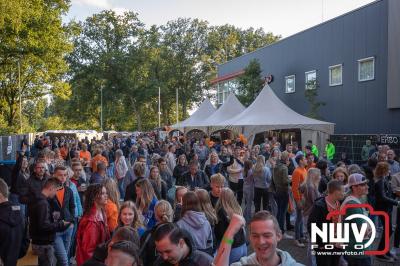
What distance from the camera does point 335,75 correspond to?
25078mm

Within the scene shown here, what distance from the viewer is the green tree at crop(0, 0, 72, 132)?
3341 cm

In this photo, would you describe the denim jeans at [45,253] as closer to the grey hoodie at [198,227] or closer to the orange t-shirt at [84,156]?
the grey hoodie at [198,227]

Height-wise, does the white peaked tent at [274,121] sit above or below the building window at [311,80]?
below

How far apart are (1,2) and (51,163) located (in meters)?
17.1

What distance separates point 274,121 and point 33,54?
23661 millimetres

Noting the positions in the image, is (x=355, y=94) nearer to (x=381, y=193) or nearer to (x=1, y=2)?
(x=381, y=193)

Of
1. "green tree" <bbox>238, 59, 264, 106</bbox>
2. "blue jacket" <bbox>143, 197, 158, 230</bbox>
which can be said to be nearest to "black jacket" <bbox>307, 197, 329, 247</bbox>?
"blue jacket" <bbox>143, 197, 158, 230</bbox>

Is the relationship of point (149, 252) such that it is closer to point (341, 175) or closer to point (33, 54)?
point (341, 175)

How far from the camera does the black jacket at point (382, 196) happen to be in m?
7.41

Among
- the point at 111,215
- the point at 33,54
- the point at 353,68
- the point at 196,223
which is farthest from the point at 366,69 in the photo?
the point at 33,54

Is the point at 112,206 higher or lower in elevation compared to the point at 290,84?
lower

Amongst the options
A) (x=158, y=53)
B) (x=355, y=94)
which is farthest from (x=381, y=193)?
(x=158, y=53)

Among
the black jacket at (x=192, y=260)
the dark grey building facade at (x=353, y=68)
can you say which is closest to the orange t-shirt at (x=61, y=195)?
the black jacket at (x=192, y=260)

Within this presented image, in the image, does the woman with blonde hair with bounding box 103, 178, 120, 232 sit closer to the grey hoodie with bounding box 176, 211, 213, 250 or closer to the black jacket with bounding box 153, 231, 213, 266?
the grey hoodie with bounding box 176, 211, 213, 250
